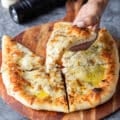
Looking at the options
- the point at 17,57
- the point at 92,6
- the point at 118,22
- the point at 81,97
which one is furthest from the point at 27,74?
the point at 118,22

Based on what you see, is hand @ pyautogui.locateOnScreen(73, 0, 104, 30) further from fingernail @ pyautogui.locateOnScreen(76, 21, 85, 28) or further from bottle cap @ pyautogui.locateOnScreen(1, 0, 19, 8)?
bottle cap @ pyautogui.locateOnScreen(1, 0, 19, 8)

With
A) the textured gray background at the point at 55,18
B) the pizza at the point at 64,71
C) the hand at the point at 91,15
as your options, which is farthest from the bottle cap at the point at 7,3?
the hand at the point at 91,15

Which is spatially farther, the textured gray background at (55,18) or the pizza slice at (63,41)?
the textured gray background at (55,18)

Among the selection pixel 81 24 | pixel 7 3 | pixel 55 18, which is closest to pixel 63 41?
pixel 81 24

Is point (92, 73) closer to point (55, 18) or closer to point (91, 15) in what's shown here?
point (91, 15)

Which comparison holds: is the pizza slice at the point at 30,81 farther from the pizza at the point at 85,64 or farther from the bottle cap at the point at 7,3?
the bottle cap at the point at 7,3

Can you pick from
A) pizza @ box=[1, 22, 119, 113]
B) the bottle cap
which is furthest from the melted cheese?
the bottle cap
